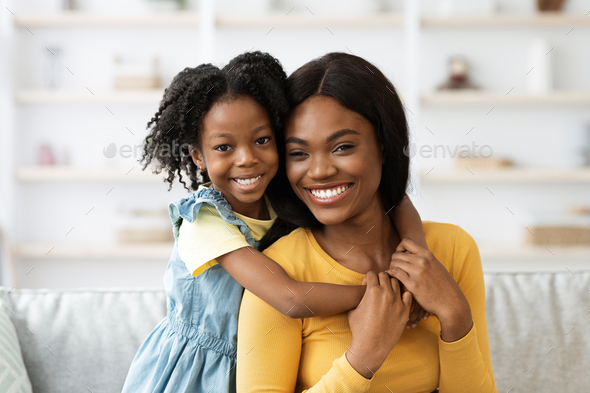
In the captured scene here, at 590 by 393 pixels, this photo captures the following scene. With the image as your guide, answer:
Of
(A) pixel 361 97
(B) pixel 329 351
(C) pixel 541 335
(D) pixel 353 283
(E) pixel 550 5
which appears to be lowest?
(C) pixel 541 335

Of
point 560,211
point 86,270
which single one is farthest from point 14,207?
point 560,211

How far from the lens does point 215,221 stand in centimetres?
131

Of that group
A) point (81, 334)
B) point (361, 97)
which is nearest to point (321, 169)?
point (361, 97)

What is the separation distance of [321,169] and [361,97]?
0.62 feet

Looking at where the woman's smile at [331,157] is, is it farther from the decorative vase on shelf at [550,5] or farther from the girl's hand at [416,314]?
the decorative vase on shelf at [550,5]

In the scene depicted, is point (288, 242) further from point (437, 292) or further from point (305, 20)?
point (305, 20)

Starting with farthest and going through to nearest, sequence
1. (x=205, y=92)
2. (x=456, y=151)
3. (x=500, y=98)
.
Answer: (x=456, y=151)
(x=500, y=98)
(x=205, y=92)

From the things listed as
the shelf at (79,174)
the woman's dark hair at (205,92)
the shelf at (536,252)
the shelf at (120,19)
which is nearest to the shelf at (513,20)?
the shelf at (536,252)

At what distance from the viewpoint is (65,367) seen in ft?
4.81

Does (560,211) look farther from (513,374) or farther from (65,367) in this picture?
(65,367)

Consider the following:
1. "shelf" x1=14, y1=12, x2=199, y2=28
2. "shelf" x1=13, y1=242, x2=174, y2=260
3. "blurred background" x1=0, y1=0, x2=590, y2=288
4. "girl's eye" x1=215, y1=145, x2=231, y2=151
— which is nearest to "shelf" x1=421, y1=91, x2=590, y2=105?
"blurred background" x1=0, y1=0, x2=590, y2=288

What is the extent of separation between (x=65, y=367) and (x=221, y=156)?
2.52 feet

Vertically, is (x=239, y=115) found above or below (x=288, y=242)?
above

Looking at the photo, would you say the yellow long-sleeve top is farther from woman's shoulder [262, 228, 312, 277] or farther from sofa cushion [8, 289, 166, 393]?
sofa cushion [8, 289, 166, 393]
